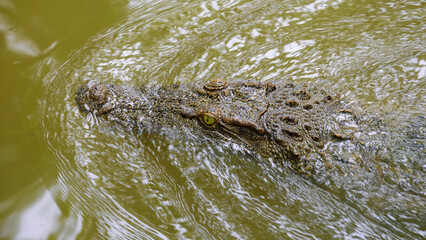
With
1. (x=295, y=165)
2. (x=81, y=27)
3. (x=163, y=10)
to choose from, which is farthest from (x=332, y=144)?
(x=81, y=27)

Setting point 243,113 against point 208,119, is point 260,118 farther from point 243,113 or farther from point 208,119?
point 208,119

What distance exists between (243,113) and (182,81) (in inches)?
57.9

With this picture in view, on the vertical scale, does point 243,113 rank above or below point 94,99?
below

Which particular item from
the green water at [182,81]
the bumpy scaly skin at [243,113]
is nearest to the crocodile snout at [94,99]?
the bumpy scaly skin at [243,113]

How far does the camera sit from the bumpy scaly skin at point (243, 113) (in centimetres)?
334

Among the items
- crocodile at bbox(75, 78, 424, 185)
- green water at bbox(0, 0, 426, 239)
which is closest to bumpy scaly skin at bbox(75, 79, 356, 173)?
crocodile at bbox(75, 78, 424, 185)

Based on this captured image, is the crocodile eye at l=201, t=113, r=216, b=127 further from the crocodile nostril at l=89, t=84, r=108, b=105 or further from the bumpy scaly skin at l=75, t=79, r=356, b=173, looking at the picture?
the crocodile nostril at l=89, t=84, r=108, b=105

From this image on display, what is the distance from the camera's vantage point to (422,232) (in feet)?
9.61

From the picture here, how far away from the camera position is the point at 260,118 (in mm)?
3449

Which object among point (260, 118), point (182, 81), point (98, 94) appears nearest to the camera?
point (260, 118)

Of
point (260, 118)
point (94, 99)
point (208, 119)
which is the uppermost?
point (94, 99)

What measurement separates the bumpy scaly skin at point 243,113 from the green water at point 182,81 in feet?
0.55

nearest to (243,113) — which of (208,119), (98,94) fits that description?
(208,119)

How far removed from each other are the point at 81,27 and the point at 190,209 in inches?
154
